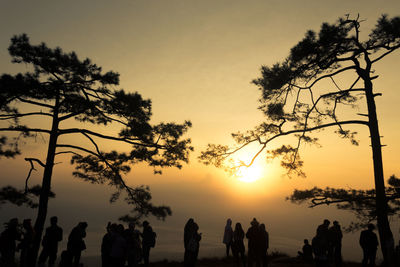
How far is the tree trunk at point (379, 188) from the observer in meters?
8.55

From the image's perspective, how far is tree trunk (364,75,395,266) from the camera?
337 inches

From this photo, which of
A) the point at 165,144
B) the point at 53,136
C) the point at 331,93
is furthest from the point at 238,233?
the point at 53,136

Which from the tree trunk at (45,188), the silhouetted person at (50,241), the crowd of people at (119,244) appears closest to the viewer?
the crowd of people at (119,244)

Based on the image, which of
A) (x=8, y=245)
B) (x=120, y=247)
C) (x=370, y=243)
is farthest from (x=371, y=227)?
(x=8, y=245)

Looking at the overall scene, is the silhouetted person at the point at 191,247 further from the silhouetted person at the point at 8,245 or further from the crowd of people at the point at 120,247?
the silhouetted person at the point at 8,245

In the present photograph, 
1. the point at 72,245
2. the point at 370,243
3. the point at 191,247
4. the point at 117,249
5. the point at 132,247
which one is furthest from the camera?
the point at 370,243

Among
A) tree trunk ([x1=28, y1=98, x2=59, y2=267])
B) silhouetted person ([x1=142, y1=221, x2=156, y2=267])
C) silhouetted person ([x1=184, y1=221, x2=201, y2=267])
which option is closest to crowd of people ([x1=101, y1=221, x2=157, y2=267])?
silhouetted person ([x1=184, y1=221, x2=201, y2=267])

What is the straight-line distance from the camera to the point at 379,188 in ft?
29.8

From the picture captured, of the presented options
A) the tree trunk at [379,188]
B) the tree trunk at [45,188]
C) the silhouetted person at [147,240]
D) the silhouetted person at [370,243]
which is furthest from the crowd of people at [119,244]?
the silhouetted person at [147,240]

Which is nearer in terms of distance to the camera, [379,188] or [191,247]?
[191,247]

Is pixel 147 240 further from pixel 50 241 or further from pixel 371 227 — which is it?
pixel 371 227

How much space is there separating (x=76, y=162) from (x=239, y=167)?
24.2 feet

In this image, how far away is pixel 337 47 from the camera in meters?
9.91

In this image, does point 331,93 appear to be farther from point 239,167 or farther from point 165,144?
point 165,144
